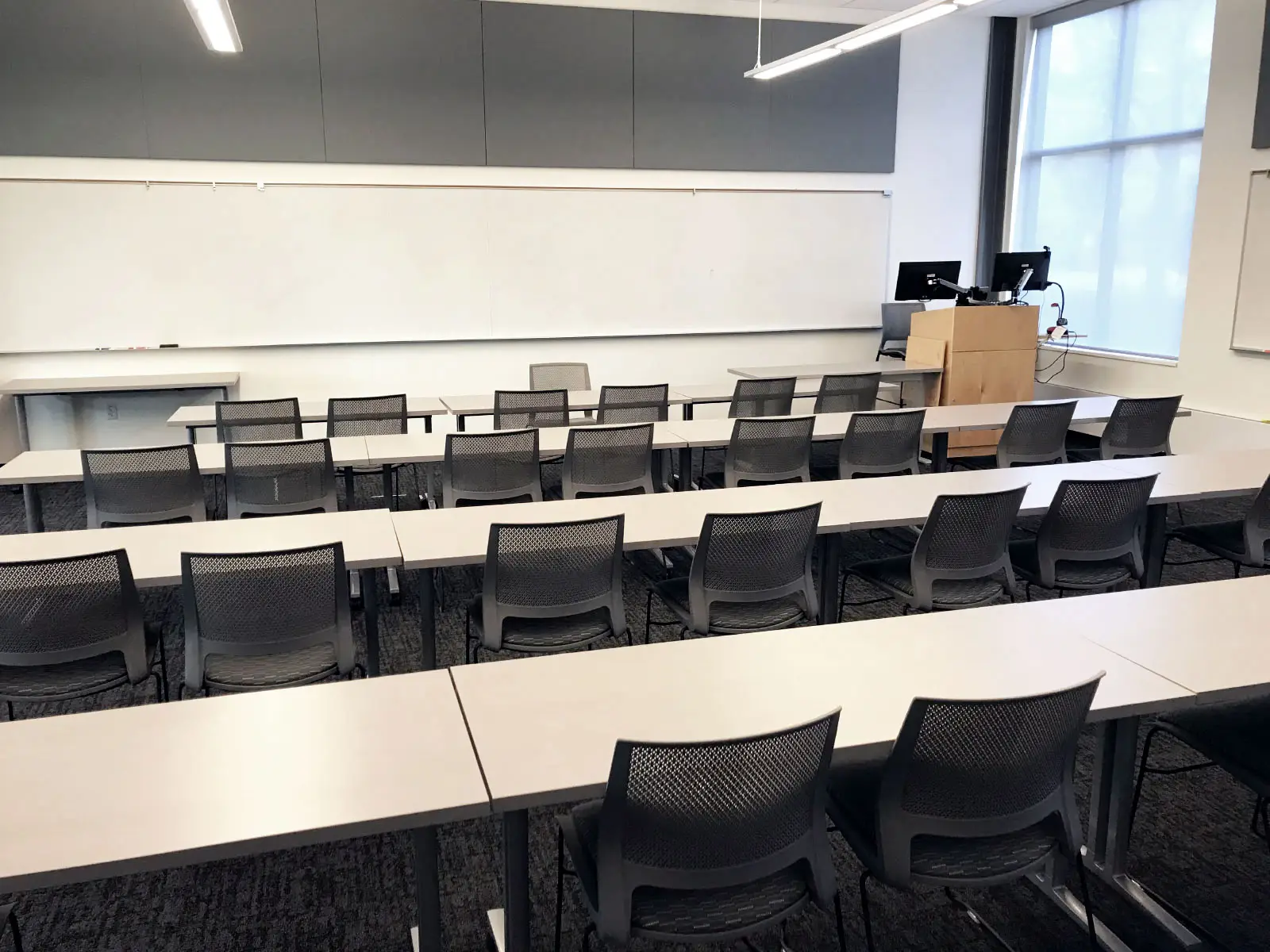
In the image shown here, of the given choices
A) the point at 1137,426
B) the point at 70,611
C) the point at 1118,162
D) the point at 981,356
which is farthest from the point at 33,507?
the point at 1118,162

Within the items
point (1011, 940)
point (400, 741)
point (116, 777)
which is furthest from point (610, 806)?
point (1011, 940)

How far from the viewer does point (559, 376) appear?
23.5ft

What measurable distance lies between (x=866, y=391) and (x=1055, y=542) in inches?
108

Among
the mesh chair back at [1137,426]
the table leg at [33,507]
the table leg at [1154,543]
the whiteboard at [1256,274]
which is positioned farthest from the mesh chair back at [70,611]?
the whiteboard at [1256,274]

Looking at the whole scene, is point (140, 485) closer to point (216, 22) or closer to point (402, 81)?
point (216, 22)

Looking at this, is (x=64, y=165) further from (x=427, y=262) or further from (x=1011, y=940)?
(x=1011, y=940)

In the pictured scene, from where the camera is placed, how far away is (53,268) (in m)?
7.21

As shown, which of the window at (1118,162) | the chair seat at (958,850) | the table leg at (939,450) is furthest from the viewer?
the window at (1118,162)

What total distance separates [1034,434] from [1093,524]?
1756 mm

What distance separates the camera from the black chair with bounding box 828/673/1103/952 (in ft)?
5.64

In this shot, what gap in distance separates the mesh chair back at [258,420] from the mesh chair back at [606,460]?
5.45 feet

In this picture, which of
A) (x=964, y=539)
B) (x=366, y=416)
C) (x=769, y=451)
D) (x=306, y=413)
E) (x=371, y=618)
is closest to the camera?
(x=371, y=618)

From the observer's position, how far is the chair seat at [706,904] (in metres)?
1.67

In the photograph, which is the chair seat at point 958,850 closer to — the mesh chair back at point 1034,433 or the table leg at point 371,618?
the table leg at point 371,618
